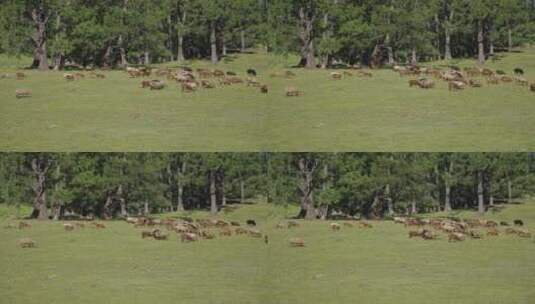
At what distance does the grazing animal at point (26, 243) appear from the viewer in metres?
6.00

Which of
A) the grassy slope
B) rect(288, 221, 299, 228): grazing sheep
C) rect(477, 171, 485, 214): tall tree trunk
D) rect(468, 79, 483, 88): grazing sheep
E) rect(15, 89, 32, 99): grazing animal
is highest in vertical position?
rect(468, 79, 483, 88): grazing sheep

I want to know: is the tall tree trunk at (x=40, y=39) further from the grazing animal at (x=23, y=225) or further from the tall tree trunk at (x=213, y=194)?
the tall tree trunk at (x=213, y=194)

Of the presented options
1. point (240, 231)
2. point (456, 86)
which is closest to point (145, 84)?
point (240, 231)

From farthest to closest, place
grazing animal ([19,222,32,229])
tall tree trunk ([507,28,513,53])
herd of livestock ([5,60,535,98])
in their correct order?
grazing animal ([19,222,32,229]), herd of livestock ([5,60,535,98]), tall tree trunk ([507,28,513,53])

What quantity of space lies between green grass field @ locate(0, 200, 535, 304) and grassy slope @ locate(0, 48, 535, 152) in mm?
433

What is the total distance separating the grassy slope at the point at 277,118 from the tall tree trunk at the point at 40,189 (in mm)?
140

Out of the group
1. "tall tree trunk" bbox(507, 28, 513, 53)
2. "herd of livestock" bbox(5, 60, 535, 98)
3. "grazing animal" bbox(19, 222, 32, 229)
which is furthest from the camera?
"grazing animal" bbox(19, 222, 32, 229)

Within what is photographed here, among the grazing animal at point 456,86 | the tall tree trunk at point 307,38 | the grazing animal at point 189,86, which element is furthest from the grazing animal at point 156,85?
the grazing animal at point 456,86

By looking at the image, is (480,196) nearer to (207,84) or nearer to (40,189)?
(207,84)

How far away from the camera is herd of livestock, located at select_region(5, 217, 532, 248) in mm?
5922

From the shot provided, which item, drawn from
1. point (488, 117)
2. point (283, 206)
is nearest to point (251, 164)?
point (283, 206)

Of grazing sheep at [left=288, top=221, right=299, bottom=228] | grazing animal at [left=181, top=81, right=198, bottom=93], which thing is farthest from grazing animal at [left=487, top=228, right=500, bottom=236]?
grazing animal at [left=181, top=81, right=198, bottom=93]

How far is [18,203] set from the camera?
6039mm

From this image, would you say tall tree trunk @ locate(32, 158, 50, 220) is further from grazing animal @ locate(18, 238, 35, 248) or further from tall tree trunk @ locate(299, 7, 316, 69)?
tall tree trunk @ locate(299, 7, 316, 69)
